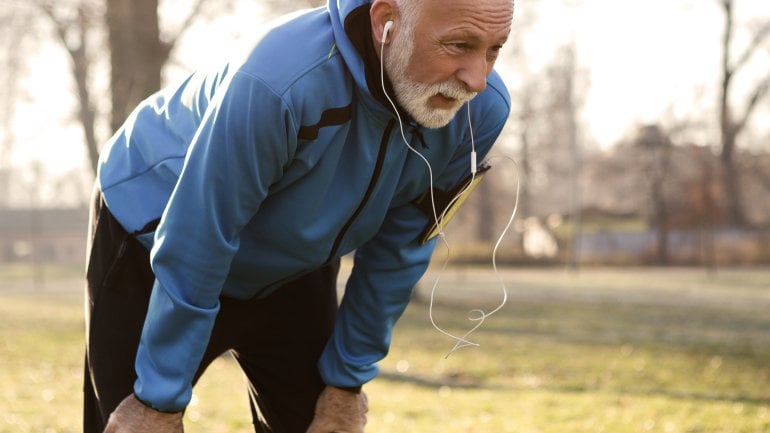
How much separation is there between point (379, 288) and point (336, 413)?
38cm

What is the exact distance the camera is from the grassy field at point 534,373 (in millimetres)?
6762

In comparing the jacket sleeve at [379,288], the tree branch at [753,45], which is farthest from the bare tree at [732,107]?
the jacket sleeve at [379,288]

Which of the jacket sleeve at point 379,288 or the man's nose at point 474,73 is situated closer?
the man's nose at point 474,73

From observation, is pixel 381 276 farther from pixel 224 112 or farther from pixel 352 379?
pixel 224 112

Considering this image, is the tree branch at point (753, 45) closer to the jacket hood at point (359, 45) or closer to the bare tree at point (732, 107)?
the bare tree at point (732, 107)

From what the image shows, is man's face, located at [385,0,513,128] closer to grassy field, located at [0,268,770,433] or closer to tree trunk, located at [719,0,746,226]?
grassy field, located at [0,268,770,433]

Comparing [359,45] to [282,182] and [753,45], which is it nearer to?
[282,182]

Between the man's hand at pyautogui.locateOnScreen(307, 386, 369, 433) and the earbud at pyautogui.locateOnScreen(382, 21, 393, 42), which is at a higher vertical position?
the earbud at pyautogui.locateOnScreen(382, 21, 393, 42)

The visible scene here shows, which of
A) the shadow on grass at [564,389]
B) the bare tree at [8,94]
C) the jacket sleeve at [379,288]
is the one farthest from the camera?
the bare tree at [8,94]

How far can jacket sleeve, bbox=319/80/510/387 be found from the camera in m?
2.73

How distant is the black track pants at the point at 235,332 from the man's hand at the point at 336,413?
88 mm

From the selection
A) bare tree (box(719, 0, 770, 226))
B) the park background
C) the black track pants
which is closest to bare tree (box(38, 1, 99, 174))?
the park background

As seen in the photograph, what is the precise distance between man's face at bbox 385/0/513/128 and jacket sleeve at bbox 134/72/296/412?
313 millimetres

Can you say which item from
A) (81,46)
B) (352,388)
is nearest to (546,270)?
(81,46)
